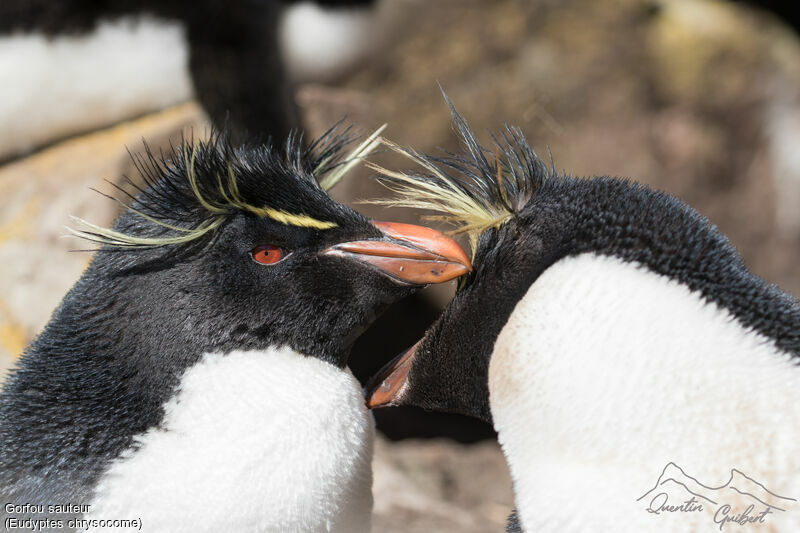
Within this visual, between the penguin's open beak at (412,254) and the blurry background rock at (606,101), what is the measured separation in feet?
7.90

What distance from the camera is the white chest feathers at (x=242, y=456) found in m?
1.62

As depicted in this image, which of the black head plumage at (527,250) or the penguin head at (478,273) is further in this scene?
the penguin head at (478,273)

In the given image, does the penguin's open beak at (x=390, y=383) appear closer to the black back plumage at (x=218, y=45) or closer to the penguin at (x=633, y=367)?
the penguin at (x=633, y=367)

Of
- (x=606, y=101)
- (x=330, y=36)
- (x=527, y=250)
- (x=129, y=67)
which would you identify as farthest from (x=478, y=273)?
(x=606, y=101)

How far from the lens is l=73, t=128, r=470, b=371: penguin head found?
173 centimetres

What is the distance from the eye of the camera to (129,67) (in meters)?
3.75

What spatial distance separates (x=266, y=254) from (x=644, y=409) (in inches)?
33.5

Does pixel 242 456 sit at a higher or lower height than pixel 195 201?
lower

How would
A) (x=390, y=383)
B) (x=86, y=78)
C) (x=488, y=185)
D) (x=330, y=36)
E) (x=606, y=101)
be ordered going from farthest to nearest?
(x=606, y=101), (x=330, y=36), (x=86, y=78), (x=390, y=383), (x=488, y=185)

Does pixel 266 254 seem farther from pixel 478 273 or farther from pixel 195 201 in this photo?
pixel 478 273

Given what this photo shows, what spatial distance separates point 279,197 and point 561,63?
11.9ft

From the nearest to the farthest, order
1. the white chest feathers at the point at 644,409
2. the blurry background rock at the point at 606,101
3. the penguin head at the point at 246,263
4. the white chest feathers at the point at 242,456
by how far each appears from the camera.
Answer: the white chest feathers at the point at 644,409, the white chest feathers at the point at 242,456, the penguin head at the point at 246,263, the blurry background rock at the point at 606,101

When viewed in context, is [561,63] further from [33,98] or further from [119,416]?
[119,416]

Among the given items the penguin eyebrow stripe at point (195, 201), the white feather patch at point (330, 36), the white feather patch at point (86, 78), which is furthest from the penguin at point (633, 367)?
the white feather patch at point (330, 36)
